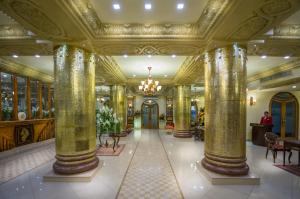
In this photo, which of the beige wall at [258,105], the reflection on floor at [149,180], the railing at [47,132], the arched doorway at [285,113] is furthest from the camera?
the arched doorway at [285,113]

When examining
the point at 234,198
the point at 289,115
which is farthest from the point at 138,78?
the point at 289,115

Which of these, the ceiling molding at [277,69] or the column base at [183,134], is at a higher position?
the ceiling molding at [277,69]

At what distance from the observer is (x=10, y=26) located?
397 cm

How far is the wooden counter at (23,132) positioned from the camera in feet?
22.3

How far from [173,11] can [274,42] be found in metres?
2.45

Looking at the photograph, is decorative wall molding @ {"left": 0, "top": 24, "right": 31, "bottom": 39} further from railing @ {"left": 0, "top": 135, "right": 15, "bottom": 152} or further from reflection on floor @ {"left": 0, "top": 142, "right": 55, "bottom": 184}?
railing @ {"left": 0, "top": 135, "right": 15, "bottom": 152}

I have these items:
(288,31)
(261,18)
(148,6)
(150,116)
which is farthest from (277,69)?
(150,116)

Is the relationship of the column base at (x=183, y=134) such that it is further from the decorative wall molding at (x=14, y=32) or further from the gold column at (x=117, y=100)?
the decorative wall molding at (x=14, y=32)

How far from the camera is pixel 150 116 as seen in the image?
1706 cm

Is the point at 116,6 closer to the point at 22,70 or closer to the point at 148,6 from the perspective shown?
the point at 148,6

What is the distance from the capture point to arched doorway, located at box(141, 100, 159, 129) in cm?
1695

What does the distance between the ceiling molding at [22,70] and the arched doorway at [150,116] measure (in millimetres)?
9339

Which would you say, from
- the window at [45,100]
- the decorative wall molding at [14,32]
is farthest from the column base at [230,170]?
the window at [45,100]

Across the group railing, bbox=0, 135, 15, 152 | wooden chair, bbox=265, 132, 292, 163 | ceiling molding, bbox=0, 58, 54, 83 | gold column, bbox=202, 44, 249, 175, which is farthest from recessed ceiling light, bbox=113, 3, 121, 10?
railing, bbox=0, 135, 15, 152
